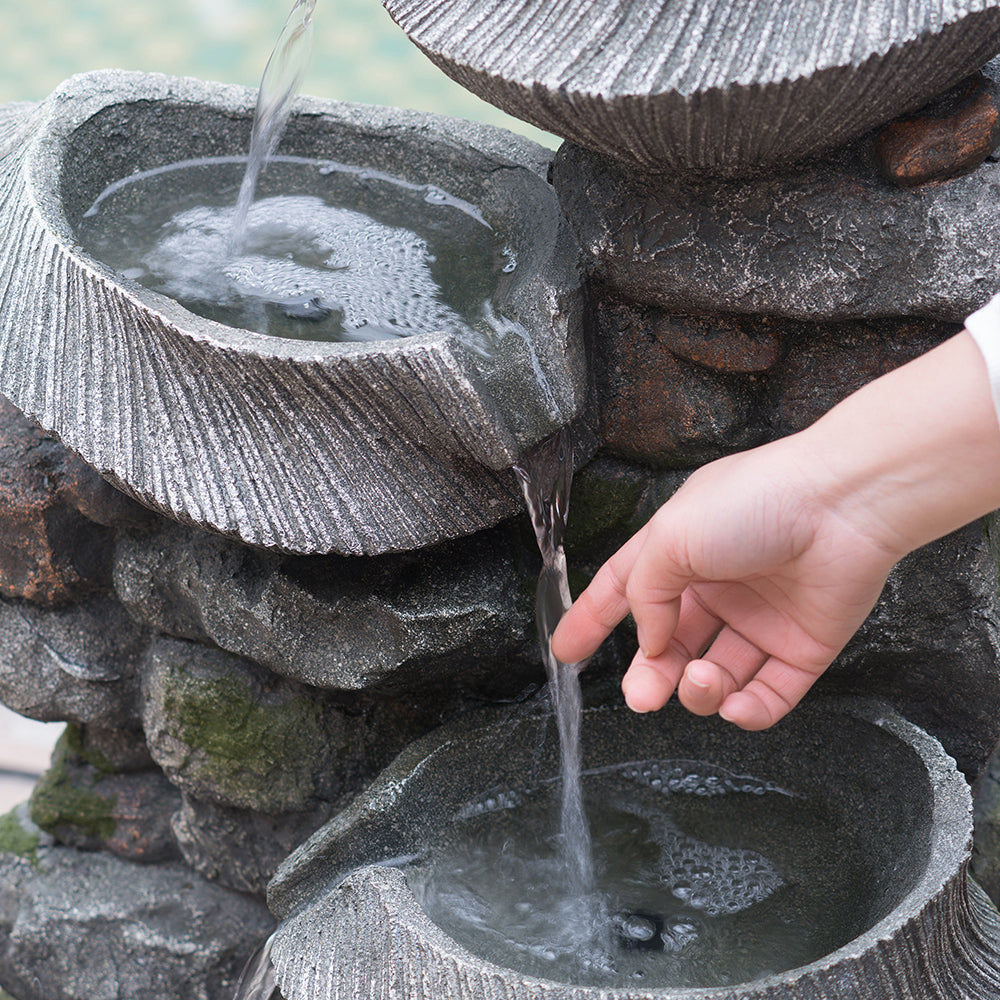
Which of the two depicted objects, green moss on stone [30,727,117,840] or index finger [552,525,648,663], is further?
green moss on stone [30,727,117,840]

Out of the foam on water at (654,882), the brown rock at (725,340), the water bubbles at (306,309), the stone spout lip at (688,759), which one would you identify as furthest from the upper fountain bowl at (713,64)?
the foam on water at (654,882)

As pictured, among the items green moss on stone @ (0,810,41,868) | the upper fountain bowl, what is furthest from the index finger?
green moss on stone @ (0,810,41,868)

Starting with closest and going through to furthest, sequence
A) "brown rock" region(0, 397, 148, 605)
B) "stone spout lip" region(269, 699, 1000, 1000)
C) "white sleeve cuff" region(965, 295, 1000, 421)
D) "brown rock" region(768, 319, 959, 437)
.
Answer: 1. "white sleeve cuff" region(965, 295, 1000, 421)
2. "stone spout lip" region(269, 699, 1000, 1000)
3. "brown rock" region(768, 319, 959, 437)
4. "brown rock" region(0, 397, 148, 605)

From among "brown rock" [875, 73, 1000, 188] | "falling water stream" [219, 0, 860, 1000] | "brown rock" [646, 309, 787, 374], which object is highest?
"brown rock" [875, 73, 1000, 188]

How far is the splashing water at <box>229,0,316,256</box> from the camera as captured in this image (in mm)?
1893

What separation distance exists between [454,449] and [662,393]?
346 millimetres

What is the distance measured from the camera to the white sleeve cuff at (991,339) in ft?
3.56

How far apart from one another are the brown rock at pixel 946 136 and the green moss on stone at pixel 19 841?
75.9 inches

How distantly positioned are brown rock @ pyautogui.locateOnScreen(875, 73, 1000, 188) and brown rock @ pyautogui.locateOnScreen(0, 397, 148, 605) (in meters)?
1.22

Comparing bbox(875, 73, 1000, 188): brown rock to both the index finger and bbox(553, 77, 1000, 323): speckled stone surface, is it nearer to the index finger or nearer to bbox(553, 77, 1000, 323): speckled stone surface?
bbox(553, 77, 1000, 323): speckled stone surface

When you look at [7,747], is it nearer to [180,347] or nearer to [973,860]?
[180,347]

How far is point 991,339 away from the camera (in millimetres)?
1087

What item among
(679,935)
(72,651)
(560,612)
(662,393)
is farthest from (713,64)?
(72,651)

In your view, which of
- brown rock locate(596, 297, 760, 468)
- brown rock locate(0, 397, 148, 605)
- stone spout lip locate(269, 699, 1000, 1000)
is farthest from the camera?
brown rock locate(0, 397, 148, 605)
